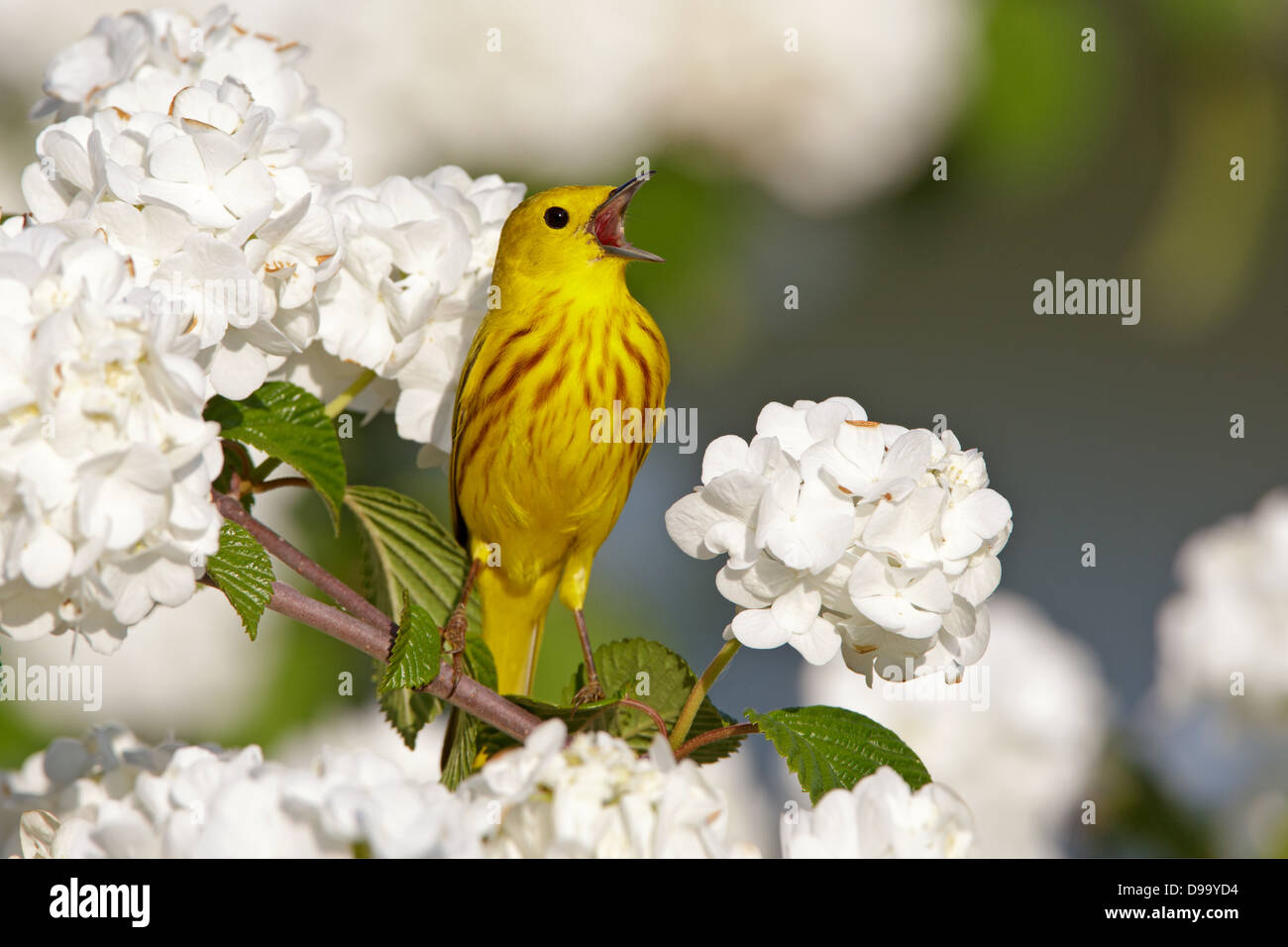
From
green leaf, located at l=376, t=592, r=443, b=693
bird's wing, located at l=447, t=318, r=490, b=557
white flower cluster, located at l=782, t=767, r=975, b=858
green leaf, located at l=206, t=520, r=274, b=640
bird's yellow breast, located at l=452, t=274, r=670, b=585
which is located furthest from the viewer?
bird's yellow breast, located at l=452, t=274, r=670, b=585

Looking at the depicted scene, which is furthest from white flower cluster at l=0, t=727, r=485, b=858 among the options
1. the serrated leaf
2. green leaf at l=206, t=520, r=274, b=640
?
the serrated leaf

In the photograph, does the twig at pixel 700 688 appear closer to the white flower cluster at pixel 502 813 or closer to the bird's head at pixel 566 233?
the white flower cluster at pixel 502 813

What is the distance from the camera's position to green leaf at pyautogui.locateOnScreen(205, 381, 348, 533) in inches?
64.2

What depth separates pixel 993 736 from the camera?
11.1ft

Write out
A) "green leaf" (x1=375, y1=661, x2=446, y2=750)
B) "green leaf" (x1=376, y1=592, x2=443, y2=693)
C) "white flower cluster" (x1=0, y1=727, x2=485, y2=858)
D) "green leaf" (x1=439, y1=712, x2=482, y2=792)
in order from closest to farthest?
"white flower cluster" (x1=0, y1=727, x2=485, y2=858) < "green leaf" (x1=376, y1=592, x2=443, y2=693) < "green leaf" (x1=439, y1=712, x2=482, y2=792) < "green leaf" (x1=375, y1=661, x2=446, y2=750)

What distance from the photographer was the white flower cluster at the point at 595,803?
1233mm

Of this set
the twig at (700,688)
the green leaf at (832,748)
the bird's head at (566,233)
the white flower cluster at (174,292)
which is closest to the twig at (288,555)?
the white flower cluster at (174,292)

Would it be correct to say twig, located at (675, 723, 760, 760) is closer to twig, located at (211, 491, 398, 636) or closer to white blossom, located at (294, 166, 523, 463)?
twig, located at (211, 491, 398, 636)

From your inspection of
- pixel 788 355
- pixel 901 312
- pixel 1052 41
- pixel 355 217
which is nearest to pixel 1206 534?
pixel 1052 41

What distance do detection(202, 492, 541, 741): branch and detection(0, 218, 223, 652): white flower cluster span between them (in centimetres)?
33

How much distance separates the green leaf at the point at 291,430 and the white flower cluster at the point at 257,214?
0.05m

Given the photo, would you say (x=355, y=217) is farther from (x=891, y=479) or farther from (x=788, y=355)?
(x=788, y=355)

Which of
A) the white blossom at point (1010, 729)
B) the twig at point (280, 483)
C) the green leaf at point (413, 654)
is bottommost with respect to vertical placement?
the white blossom at point (1010, 729)

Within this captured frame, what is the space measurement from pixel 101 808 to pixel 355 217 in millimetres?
977
